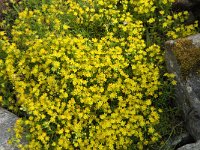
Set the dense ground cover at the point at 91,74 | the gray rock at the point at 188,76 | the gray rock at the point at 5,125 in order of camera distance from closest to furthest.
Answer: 1. the gray rock at the point at 188,76
2. the dense ground cover at the point at 91,74
3. the gray rock at the point at 5,125

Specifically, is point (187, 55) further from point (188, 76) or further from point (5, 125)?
point (5, 125)

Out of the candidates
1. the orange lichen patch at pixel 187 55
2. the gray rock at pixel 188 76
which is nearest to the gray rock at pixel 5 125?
the gray rock at pixel 188 76

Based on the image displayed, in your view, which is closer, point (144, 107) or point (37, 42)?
point (144, 107)

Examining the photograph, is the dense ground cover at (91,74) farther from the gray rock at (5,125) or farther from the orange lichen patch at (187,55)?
the orange lichen patch at (187,55)

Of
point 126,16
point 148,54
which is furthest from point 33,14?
point 148,54

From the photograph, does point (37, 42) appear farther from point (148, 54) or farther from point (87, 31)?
point (148, 54)

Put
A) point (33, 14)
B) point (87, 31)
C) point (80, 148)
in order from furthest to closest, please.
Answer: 1. point (33, 14)
2. point (87, 31)
3. point (80, 148)

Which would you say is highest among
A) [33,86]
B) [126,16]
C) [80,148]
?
[126,16]
